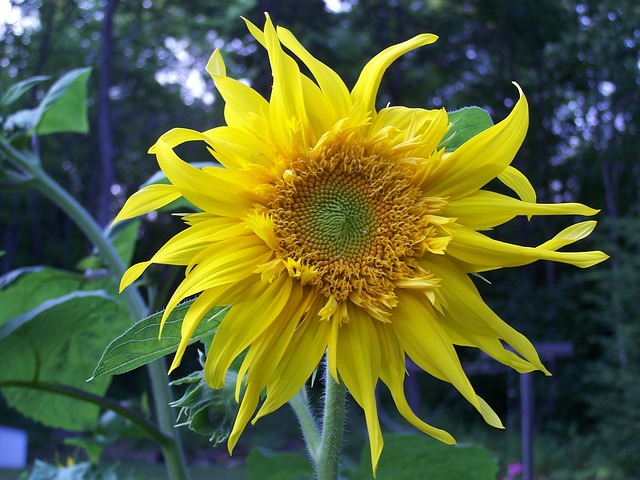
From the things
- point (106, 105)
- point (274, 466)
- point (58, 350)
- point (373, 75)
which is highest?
point (106, 105)

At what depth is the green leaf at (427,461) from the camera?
0.94 metres

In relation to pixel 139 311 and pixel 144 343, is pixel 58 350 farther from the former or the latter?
pixel 144 343

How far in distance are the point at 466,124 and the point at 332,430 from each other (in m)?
0.30

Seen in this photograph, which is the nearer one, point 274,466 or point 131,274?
point 131,274

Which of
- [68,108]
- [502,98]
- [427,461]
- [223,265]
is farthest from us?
[502,98]

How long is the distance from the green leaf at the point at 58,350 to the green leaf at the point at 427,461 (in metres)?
0.39

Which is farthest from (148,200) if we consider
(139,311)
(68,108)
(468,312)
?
(68,108)

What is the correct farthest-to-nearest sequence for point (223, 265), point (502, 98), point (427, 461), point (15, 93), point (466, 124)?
point (502, 98), point (15, 93), point (427, 461), point (466, 124), point (223, 265)

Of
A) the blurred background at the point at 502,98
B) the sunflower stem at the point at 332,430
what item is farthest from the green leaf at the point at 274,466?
the blurred background at the point at 502,98

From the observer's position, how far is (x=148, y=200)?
615mm

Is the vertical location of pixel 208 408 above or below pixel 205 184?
below

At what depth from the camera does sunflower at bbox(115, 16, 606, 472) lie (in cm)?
58

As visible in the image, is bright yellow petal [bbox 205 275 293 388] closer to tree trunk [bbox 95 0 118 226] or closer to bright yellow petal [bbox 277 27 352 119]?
bright yellow petal [bbox 277 27 352 119]

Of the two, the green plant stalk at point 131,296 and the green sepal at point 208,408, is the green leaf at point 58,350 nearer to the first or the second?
the green plant stalk at point 131,296
